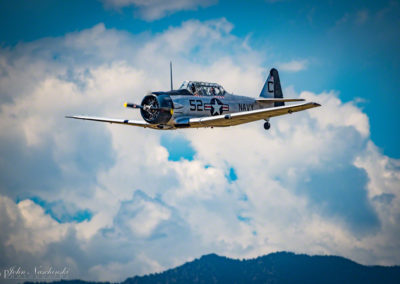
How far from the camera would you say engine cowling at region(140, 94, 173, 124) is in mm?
28703

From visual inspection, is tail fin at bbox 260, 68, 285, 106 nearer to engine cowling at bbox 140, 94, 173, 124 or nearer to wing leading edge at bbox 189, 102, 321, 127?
wing leading edge at bbox 189, 102, 321, 127

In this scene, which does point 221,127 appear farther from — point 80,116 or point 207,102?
point 80,116

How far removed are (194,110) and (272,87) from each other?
11043 mm

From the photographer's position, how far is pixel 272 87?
38.8m

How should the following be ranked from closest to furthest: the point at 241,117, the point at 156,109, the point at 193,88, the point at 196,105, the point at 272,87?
the point at 241,117 < the point at 156,109 < the point at 196,105 < the point at 193,88 < the point at 272,87

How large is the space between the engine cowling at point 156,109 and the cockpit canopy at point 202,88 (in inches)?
79.4

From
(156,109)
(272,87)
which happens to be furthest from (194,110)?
(272,87)

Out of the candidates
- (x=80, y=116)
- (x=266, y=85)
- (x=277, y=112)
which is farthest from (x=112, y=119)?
A: (x=266, y=85)

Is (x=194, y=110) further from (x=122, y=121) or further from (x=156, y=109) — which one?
(x=122, y=121)

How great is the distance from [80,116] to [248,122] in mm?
11902

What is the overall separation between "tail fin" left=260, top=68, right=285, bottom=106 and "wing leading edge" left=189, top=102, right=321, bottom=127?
9690 millimetres

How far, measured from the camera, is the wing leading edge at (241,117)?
25947 mm

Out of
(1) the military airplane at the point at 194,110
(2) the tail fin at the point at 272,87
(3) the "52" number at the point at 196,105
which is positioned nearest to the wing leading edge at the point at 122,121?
(1) the military airplane at the point at 194,110

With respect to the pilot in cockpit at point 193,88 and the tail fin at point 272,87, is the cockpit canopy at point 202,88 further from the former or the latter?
the tail fin at point 272,87
